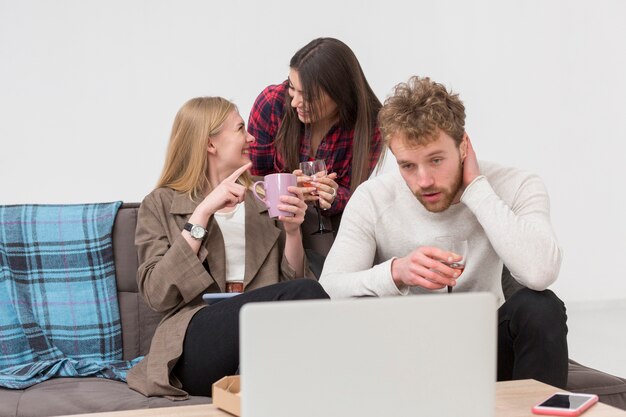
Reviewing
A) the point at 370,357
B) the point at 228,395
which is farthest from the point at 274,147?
the point at 370,357

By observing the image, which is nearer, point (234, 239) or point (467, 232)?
point (467, 232)

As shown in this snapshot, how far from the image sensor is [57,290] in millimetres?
2582

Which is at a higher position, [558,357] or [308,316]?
[308,316]

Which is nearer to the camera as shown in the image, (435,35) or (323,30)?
(323,30)

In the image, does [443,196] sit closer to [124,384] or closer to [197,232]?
[197,232]

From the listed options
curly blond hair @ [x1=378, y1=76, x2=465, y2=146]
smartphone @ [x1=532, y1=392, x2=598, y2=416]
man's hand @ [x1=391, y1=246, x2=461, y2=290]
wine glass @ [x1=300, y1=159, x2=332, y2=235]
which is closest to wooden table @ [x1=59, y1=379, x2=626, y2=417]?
smartphone @ [x1=532, y1=392, x2=598, y2=416]

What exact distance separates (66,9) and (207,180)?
7.55 ft

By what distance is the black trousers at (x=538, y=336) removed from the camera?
2000 mm

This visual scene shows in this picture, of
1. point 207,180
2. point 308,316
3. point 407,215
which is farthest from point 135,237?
point 308,316

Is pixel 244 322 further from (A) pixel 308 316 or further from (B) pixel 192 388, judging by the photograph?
(B) pixel 192 388

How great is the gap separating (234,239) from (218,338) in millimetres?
459

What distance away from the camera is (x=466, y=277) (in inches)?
87.7

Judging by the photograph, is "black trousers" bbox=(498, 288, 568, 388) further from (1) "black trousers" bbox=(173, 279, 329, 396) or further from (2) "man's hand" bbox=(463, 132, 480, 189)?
(1) "black trousers" bbox=(173, 279, 329, 396)

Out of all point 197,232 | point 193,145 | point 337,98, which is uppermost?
point 337,98
